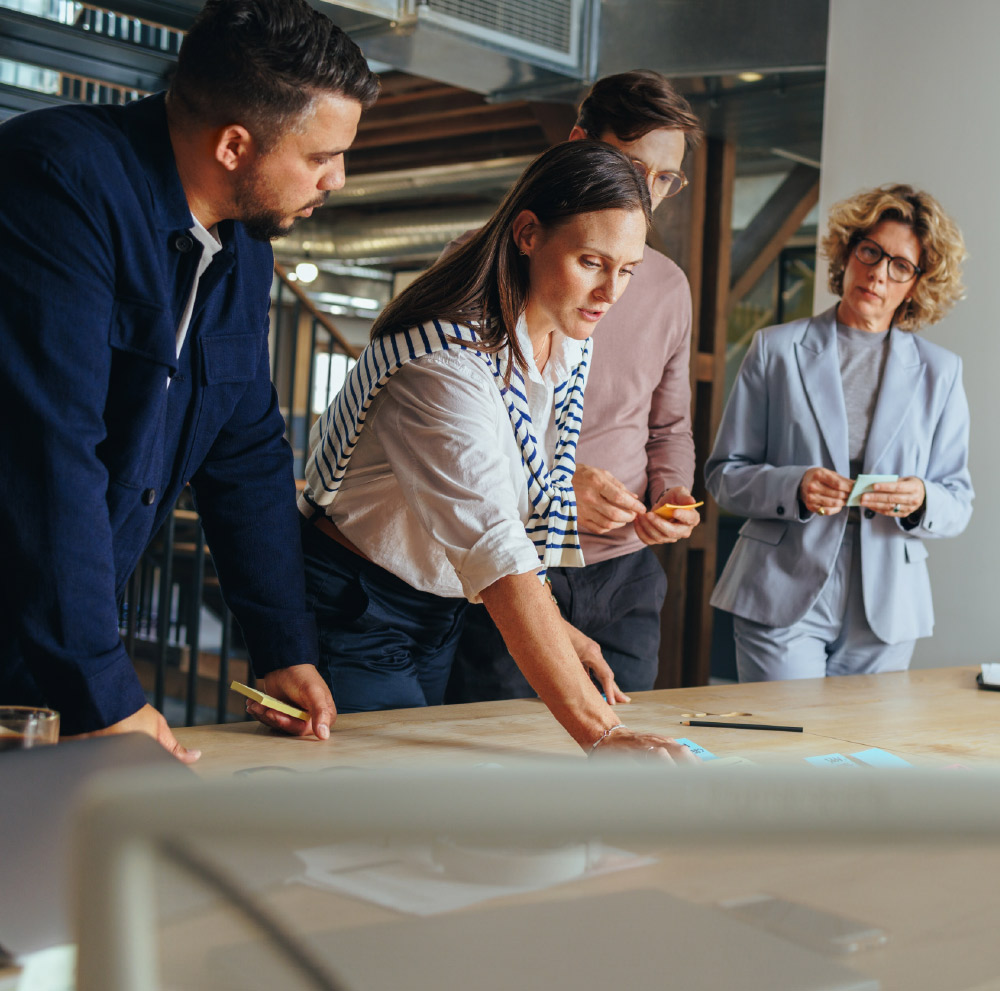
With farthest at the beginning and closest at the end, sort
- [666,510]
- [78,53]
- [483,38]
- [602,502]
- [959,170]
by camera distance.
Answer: [78,53] < [483,38] < [959,170] < [666,510] < [602,502]

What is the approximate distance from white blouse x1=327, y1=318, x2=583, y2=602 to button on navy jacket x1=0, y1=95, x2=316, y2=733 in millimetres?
225

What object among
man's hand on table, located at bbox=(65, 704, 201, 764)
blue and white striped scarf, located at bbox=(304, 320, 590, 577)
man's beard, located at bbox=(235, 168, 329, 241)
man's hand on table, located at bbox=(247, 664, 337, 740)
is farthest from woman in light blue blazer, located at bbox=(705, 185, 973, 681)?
man's hand on table, located at bbox=(65, 704, 201, 764)

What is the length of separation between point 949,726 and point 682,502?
0.61 metres

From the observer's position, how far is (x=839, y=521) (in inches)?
101

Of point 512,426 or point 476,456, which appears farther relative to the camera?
point 512,426

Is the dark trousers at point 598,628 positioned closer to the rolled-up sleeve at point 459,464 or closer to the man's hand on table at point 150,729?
the rolled-up sleeve at point 459,464

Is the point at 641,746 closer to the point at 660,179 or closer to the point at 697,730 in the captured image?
the point at 697,730

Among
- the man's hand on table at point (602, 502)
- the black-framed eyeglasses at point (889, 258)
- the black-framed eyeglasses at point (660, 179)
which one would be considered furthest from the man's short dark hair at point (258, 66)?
the black-framed eyeglasses at point (889, 258)

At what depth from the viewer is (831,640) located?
8.44 feet

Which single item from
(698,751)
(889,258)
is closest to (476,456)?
(698,751)

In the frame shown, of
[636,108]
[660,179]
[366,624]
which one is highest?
[636,108]

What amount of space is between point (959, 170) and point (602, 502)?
218 centimetres

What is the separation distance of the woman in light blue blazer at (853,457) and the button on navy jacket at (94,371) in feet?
4.77

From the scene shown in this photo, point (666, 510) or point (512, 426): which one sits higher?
point (512, 426)
